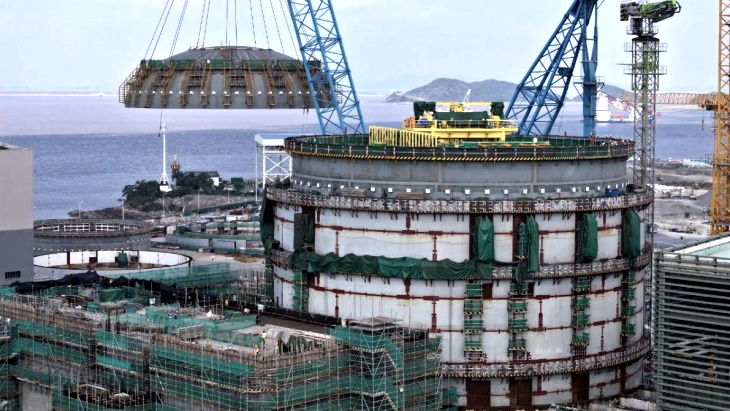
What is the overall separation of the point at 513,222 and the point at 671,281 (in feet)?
62.3

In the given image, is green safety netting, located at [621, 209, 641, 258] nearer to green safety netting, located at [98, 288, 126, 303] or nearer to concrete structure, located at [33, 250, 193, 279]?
green safety netting, located at [98, 288, 126, 303]

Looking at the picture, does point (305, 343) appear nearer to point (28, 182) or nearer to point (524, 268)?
point (524, 268)

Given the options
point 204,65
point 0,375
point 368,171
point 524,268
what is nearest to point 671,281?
point 524,268

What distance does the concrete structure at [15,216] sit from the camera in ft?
367

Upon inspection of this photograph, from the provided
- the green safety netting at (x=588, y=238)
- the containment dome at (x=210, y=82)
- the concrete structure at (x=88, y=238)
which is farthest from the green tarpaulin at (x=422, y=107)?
the concrete structure at (x=88, y=238)

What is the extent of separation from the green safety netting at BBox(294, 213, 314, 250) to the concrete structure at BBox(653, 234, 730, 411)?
2716 cm

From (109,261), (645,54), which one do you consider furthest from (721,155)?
(109,261)

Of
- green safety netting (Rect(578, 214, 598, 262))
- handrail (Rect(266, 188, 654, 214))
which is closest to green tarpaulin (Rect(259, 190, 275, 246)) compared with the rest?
handrail (Rect(266, 188, 654, 214))

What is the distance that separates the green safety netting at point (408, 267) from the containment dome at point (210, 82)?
34.0 m

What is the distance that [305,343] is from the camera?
246 feet

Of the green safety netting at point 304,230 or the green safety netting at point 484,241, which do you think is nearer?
the green safety netting at point 484,241

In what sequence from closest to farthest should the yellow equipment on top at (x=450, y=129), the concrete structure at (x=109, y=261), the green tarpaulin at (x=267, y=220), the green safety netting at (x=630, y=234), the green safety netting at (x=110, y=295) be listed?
the green safety netting at (x=630, y=234)
the green safety netting at (x=110, y=295)
the yellow equipment on top at (x=450, y=129)
the green tarpaulin at (x=267, y=220)
the concrete structure at (x=109, y=261)

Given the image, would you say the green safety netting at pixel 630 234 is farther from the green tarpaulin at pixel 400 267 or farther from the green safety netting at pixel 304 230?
the green safety netting at pixel 304 230

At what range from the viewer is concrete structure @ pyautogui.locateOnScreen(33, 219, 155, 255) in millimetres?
142750
